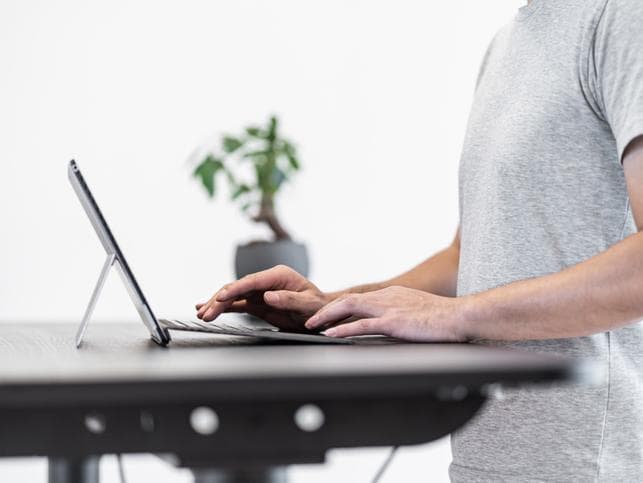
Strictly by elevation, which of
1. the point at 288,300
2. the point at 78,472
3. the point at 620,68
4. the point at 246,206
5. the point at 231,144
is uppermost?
the point at 620,68

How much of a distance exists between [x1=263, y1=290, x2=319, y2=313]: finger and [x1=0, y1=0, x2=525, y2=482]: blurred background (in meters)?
1.93

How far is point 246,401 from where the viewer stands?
0.54 metres

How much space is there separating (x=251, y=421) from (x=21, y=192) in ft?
8.88

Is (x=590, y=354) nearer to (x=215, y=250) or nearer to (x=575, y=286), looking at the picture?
A: (x=575, y=286)

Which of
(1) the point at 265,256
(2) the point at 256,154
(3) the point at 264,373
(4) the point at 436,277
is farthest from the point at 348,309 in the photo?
(2) the point at 256,154

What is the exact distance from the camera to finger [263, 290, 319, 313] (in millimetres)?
1006

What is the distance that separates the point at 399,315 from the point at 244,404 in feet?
1.07

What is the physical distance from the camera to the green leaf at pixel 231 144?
2867 mm

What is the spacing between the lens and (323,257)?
3.36 metres

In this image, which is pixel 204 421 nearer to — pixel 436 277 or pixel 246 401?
pixel 246 401

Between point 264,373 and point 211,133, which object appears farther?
point 211,133

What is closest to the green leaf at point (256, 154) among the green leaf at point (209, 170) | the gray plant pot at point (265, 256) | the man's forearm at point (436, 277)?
the green leaf at point (209, 170)

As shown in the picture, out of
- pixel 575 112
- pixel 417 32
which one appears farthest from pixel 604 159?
pixel 417 32

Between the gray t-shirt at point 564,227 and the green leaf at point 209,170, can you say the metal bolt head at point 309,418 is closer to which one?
Result: the gray t-shirt at point 564,227
